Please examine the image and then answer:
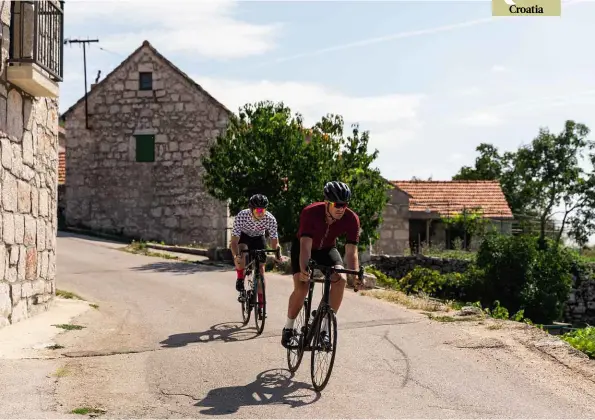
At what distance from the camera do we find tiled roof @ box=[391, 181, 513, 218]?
125 feet

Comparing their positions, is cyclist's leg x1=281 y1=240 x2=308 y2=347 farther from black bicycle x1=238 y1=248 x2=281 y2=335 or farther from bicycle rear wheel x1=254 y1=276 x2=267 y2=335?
bicycle rear wheel x1=254 y1=276 x2=267 y2=335

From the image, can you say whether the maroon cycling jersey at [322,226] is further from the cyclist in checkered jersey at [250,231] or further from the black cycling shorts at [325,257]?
the cyclist in checkered jersey at [250,231]

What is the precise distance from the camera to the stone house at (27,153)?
1015cm

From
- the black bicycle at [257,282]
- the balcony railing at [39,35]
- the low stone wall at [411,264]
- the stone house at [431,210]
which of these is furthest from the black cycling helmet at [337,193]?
the stone house at [431,210]

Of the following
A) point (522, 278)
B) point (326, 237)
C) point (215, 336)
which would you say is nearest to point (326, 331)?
point (326, 237)

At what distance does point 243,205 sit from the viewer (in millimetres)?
23641

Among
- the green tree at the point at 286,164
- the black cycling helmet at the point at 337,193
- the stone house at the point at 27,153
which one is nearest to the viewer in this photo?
the black cycling helmet at the point at 337,193

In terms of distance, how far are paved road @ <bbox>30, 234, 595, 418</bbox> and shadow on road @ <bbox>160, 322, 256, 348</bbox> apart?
0.01 metres

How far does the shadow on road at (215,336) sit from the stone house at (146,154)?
1913 cm

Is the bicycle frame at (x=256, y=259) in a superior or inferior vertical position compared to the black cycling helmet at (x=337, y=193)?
inferior

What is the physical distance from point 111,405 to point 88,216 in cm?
2586

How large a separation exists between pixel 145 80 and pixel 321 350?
2537 cm

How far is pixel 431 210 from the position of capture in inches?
1465

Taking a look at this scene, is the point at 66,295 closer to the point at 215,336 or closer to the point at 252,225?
the point at 215,336
